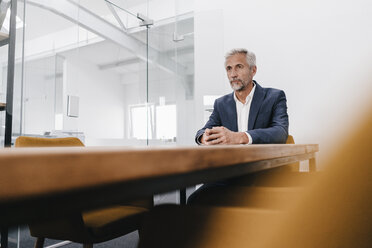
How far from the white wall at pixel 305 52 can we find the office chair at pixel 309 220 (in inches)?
78.0

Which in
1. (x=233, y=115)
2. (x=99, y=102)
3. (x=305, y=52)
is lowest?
(x=233, y=115)

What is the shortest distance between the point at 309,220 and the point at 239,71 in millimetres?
1615

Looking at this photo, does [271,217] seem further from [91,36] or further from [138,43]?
[91,36]

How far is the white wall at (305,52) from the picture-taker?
7.77 ft

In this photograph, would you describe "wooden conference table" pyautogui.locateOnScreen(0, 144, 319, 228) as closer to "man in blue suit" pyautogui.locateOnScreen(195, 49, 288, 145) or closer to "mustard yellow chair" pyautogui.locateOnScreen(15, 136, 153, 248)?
"mustard yellow chair" pyautogui.locateOnScreen(15, 136, 153, 248)

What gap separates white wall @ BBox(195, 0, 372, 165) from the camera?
237 centimetres

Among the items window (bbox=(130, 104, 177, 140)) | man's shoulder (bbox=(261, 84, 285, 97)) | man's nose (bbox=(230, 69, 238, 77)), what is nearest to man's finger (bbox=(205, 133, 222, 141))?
man's shoulder (bbox=(261, 84, 285, 97))

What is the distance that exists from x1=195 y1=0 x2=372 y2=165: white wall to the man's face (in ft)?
2.83

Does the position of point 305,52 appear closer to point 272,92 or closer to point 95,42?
point 272,92

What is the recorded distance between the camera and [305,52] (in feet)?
8.52

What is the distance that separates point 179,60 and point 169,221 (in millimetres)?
2912

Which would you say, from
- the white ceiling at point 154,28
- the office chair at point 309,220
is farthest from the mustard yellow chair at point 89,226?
the white ceiling at point 154,28

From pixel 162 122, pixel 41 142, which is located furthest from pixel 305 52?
pixel 41 142

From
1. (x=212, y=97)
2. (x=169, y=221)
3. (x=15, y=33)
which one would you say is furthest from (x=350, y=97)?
(x=15, y=33)
